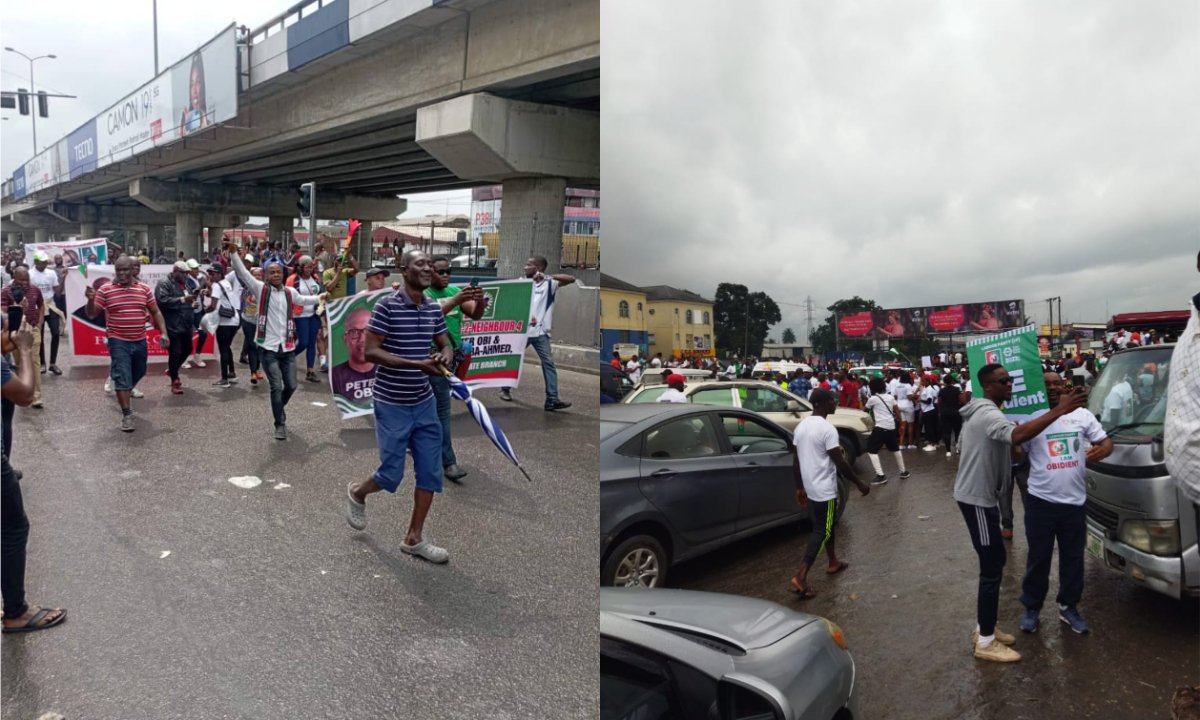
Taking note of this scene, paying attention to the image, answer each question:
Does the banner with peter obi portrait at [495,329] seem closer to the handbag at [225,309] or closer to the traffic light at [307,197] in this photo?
the handbag at [225,309]

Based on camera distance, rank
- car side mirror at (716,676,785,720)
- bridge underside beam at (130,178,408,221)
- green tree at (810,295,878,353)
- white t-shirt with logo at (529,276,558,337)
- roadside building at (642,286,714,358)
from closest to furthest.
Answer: car side mirror at (716,676,785,720)
roadside building at (642,286,714,358)
green tree at (810,295,878,353)
white t-shirt with logo at (529,276,558,337)
bridge underside beam at (130,178,408,221)

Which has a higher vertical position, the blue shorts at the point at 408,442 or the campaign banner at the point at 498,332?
the campaign banner at the point at 498,332

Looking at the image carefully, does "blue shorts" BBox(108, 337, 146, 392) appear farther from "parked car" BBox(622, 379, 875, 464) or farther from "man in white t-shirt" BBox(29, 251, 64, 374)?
"parked car" BBox(622, 379, 875, 464)

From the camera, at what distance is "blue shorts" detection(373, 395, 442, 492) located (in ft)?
13.0

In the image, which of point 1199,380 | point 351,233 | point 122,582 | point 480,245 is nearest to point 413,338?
point 122,582

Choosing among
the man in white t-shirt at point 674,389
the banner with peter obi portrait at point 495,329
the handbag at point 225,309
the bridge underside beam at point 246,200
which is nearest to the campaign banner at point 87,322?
the handbag at point 225,309

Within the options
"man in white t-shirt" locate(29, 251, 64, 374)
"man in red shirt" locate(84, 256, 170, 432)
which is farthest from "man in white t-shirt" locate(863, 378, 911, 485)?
"man in white t-shirt" locate(29, 251, 64, 374)

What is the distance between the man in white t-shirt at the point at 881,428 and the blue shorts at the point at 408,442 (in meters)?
1.94

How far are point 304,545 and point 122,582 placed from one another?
0.77 meters

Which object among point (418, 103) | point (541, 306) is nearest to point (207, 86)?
point (418, 103)

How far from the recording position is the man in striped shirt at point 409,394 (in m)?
3.94

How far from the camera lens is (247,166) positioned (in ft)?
95.0

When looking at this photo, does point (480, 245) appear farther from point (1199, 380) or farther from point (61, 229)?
point (61, 229)

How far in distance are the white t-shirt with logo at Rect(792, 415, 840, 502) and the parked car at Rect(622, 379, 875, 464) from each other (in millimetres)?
32
